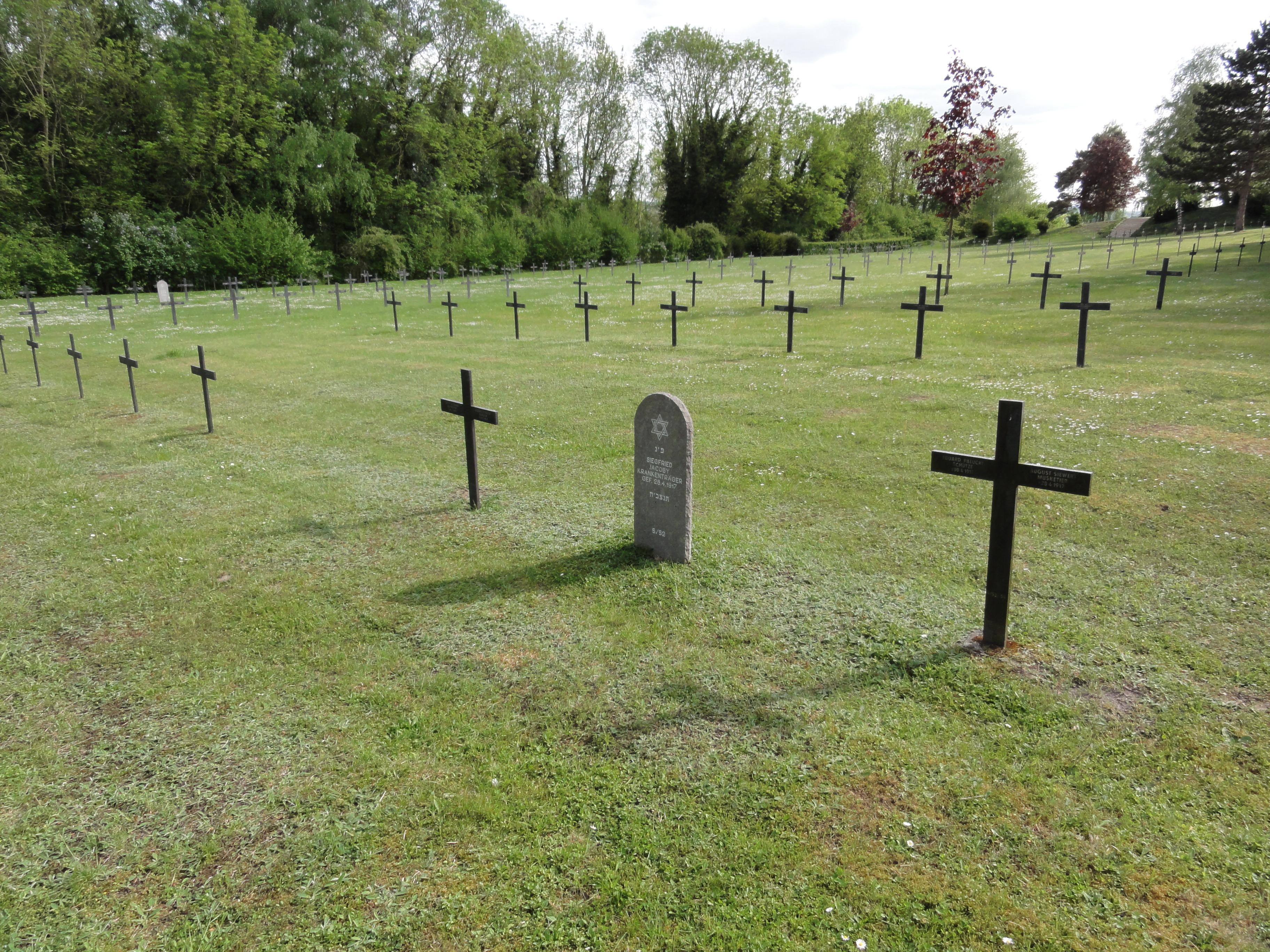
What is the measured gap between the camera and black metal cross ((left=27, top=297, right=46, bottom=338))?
25.6 meters

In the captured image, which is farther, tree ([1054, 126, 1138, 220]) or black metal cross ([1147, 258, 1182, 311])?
tree ([1054, 126, 1138, 220])

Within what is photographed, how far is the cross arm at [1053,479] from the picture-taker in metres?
4.79

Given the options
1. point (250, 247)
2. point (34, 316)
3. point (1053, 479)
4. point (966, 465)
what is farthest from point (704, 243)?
point (1053, 479)

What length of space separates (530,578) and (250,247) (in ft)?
139

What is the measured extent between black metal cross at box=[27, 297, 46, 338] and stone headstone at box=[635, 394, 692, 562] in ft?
86.9

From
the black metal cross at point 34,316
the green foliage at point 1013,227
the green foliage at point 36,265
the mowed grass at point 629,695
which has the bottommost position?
the mowed grass at point 629,695

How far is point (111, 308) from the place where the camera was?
1102 inches

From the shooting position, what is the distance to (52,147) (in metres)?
39.7

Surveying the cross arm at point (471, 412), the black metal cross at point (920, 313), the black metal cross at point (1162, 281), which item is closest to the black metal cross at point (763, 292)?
the black metal cross at point (920, 313)

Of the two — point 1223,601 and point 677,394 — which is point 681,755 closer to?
point 1223,601

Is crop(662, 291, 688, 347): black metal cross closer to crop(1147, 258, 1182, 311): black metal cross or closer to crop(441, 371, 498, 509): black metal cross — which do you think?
crop(441, 371, 498, 509): black metal cross

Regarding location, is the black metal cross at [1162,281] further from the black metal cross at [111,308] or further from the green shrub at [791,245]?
the green shrub at [791,245]

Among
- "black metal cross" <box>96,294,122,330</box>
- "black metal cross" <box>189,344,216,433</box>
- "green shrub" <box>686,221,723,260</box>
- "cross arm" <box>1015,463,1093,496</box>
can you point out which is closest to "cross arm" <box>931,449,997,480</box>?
"cross arm" <box>1015,463,1093,496</box>

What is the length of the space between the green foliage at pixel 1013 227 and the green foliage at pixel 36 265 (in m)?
65.6
